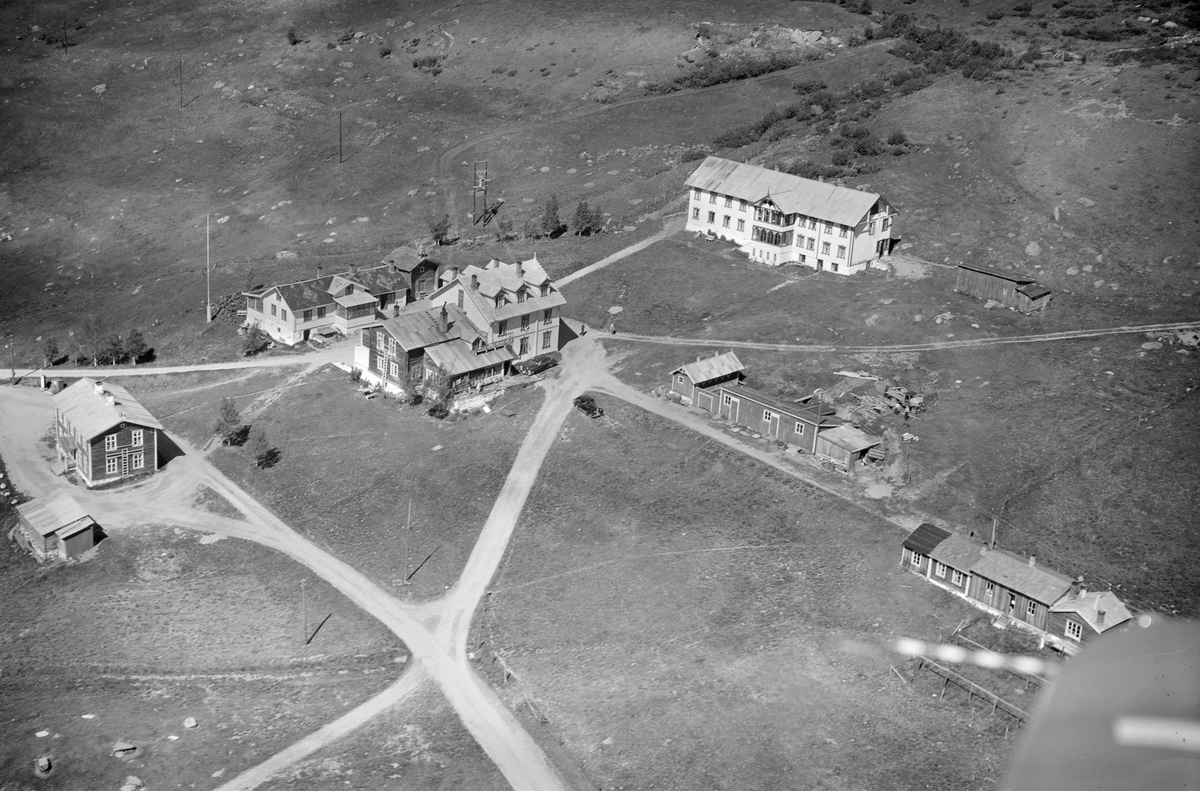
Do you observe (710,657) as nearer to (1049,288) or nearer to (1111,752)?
(1111,752)

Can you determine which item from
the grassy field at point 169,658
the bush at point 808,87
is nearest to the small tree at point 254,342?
the grassy field at point 169,658

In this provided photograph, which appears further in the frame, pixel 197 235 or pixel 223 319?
pixel 197 235

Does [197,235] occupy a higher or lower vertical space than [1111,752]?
lower

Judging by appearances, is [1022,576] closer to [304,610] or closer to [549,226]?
[304,610]

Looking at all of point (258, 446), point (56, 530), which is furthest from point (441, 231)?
point (56, 530)

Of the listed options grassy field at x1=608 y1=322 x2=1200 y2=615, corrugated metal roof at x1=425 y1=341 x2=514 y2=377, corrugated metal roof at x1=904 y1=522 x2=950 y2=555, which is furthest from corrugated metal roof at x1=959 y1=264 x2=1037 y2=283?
corrugated metal roof at x1=425 y1=341 x2=514 y2=377

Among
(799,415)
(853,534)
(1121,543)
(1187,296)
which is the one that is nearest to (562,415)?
(799,415)
